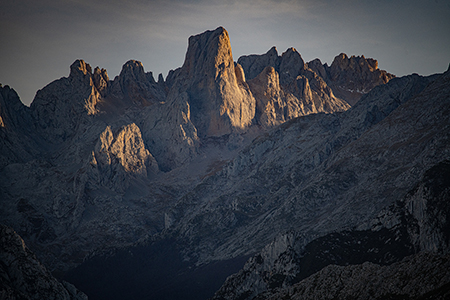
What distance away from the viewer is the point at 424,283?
7925 centimetres

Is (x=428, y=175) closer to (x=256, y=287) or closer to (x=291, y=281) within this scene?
(x=291, y=281)

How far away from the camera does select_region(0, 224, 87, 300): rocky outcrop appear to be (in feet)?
430

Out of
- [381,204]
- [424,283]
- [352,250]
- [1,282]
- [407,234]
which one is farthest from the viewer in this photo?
[381,204]

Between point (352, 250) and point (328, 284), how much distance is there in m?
61.8

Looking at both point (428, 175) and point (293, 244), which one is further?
point (293, 244)

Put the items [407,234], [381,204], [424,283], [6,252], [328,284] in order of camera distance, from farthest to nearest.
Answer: [381,204]
[407,234]
[6,252]
[328,284]
[424,283]

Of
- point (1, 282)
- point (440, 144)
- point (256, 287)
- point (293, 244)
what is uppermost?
point (440, 144)

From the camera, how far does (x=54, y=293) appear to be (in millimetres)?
138375

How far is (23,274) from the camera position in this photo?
135m

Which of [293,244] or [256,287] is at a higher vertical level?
[293,244]

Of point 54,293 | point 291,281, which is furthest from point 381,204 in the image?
point 54,293

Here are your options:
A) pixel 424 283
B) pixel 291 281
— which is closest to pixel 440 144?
pixel 291 281

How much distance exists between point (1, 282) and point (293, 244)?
105873mm

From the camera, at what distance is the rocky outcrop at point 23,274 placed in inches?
5162
